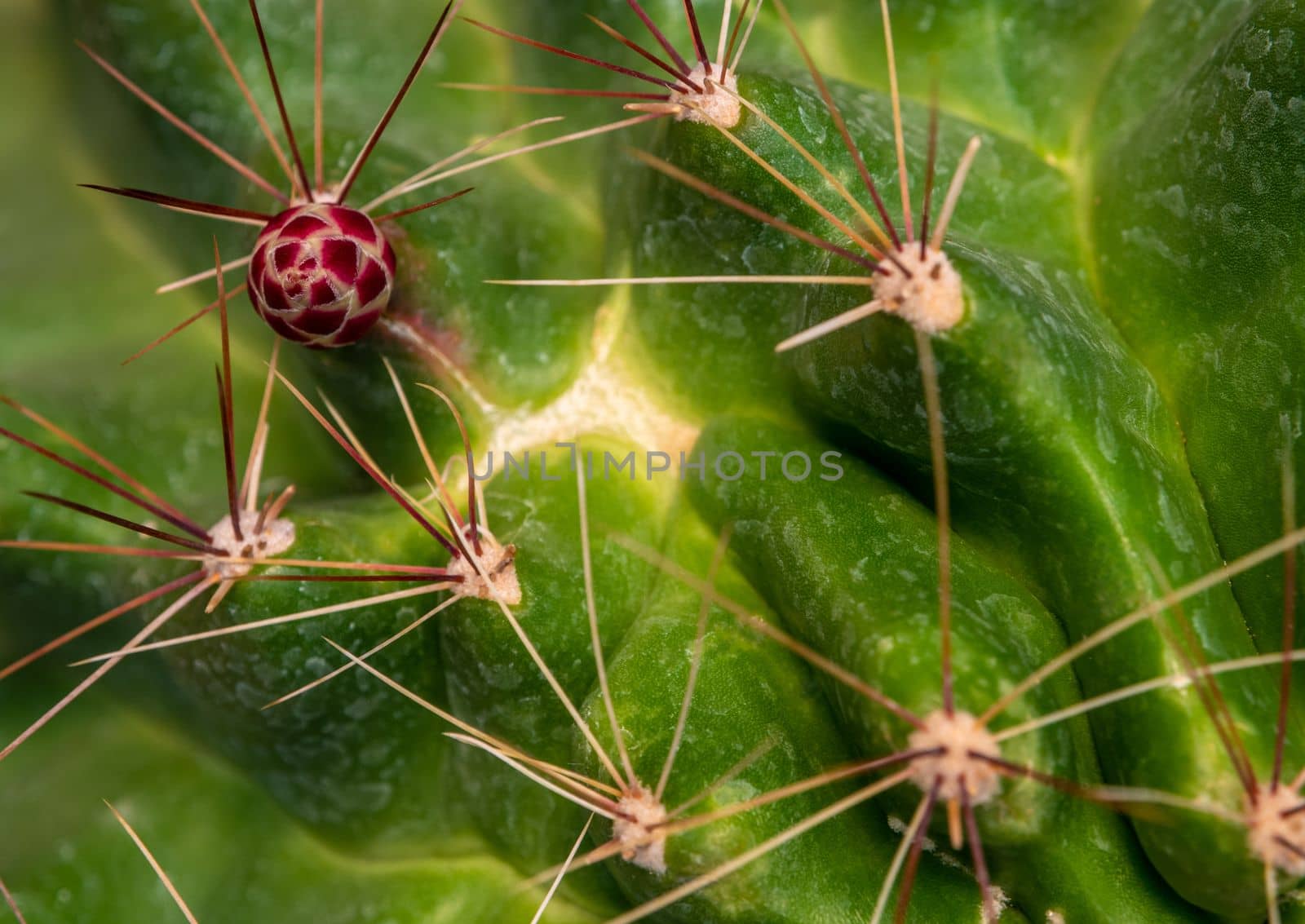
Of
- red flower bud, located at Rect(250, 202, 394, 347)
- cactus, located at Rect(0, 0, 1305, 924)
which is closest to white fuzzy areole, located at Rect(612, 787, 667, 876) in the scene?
cactus, located at Rect(0, 0, 1305, 924)

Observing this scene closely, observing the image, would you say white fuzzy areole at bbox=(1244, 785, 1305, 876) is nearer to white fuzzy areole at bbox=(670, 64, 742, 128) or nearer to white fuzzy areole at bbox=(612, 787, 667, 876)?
white fuzzy areole at bbox=(612, 787, 667, 876)

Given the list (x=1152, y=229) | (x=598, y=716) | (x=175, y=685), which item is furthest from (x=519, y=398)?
(x=1152, y=229)

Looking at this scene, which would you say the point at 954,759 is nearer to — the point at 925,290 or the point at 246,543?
the point at 925,290

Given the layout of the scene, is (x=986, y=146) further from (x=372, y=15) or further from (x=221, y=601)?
(x=221, y=601)

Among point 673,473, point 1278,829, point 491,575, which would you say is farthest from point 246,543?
point 1278,829

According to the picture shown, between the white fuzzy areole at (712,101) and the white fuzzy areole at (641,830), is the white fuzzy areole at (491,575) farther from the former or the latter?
the white fuzzy areole at (712,101)

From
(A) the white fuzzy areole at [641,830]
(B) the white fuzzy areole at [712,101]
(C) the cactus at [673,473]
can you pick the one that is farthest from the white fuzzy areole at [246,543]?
(B) the white fuzzy areole at [712,101]
